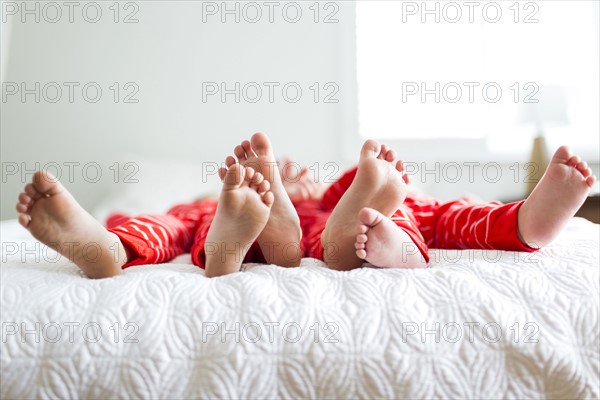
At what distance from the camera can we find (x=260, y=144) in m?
0.85

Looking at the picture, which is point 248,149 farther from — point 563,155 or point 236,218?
point 563,155

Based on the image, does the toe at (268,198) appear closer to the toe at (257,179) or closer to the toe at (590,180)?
the toe at (257,179)

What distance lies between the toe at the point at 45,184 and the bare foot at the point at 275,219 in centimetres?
24

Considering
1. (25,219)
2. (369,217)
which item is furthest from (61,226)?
(369,217)

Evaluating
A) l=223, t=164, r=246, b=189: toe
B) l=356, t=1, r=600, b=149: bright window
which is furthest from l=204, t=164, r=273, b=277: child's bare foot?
l=356, t=1, r=600, b=149: bright window

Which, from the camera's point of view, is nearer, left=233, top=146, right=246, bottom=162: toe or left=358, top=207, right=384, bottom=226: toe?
left=358, top=207, right=384, bottom=226: toe

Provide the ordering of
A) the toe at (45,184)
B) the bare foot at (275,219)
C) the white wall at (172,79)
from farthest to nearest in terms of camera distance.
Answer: the white wall at (172,79)
the bare foot at (275,219)
the toe at (45,184)

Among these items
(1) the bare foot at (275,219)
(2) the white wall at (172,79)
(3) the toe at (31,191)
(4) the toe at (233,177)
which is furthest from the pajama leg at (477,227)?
(2) the white wall at (172,79)

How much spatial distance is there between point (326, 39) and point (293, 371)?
1.76 m

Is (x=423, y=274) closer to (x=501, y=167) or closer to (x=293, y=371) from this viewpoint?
(x=293, y=371)

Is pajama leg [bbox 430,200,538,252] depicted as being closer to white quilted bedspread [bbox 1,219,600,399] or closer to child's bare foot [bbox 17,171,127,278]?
white quilted bedspread [bbox 1,219,600,399]

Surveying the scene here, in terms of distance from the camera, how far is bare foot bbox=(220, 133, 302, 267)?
821 millimetres

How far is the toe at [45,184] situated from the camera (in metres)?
0.72

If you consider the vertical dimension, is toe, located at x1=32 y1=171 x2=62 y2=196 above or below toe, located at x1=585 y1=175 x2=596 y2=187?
above
